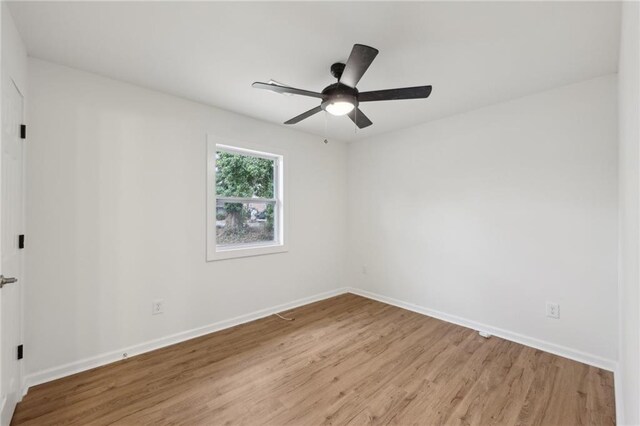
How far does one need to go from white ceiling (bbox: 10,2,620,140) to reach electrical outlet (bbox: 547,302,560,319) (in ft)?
6.49

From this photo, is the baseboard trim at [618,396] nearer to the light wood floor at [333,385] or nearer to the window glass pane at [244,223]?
the light wood floor at [333,385]

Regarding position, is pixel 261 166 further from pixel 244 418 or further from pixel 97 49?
pixel 244 418

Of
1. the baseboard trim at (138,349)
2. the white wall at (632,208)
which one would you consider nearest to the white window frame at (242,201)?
the baseboard trim at (138,349)

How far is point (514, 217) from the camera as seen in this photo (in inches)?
108

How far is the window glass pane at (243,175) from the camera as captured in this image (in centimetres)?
317

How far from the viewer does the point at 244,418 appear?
5.66 ft

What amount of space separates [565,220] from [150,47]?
3.63 metres

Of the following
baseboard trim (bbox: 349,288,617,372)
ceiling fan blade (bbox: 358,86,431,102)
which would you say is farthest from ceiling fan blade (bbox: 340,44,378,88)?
baseboard trim (bbox: 349,288,617,372)

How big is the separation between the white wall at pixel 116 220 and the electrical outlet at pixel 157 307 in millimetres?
34

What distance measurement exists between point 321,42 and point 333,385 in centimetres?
244

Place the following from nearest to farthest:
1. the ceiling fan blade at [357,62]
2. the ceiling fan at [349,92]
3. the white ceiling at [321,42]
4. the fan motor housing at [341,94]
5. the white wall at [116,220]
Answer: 1. the ceiling fan blade at [357,62]
2. the white ceiling at [321,42]
3. the ceiling fan at [349,92]
4. the fan motor housing at [341,94]
5. the white wall at [116,220]

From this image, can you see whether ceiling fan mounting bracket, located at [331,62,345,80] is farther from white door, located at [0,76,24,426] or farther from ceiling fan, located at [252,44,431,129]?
white door, located at [0,76,24,426]

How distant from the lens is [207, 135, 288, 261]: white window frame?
116 inches

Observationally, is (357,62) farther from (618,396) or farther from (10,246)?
(618,396)
